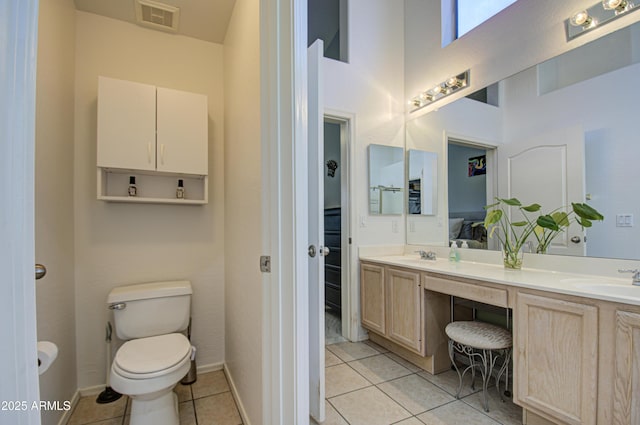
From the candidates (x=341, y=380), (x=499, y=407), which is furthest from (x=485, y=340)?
(x=341, y=380)

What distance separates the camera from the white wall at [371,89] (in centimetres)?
273

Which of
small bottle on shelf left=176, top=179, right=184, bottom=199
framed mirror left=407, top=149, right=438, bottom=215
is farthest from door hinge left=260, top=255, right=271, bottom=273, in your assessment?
framed mirror left=407, top=149, right=438, bottom=215

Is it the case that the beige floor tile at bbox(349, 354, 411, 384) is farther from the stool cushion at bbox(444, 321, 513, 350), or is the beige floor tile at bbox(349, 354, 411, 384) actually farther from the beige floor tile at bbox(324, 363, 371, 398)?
the stool cushion at bbox(444, 321, 513, 350)

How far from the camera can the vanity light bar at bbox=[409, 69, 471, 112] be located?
2.46 metres

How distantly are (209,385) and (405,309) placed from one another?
150 centimetres

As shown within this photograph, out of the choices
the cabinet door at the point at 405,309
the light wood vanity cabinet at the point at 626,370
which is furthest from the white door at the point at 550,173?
the cabinet door at the point at 405,309

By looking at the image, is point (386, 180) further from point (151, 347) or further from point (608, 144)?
point (151, 347)

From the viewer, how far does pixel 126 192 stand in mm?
2018

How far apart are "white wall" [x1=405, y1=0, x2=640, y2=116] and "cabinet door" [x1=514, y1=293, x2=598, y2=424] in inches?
62.2

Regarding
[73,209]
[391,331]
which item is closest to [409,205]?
[391,331]

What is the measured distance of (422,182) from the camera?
2852 millimetres

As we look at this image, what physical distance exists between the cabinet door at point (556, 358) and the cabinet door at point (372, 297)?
1073 mm

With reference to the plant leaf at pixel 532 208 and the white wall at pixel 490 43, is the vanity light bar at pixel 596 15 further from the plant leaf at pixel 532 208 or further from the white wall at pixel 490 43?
the plant leaf at pixel 532 208

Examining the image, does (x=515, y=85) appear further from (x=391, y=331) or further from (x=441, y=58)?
(x=391, y=331)
